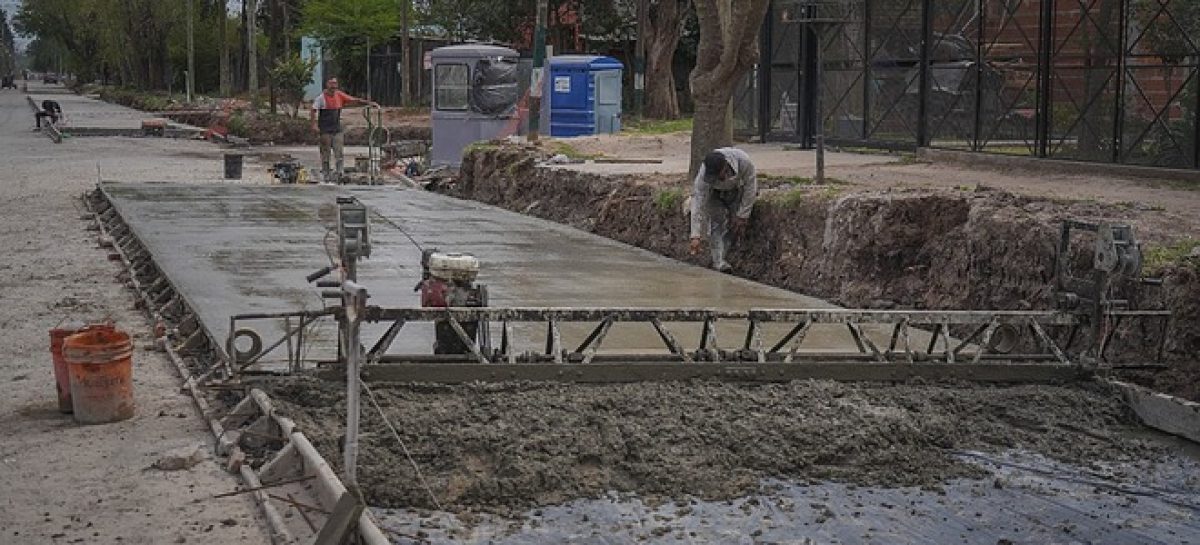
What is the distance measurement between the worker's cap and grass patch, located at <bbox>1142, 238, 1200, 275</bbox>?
14.0 ft

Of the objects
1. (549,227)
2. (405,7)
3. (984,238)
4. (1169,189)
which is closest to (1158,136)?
(1169,189)

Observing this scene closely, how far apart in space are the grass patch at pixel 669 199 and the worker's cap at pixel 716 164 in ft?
8.58

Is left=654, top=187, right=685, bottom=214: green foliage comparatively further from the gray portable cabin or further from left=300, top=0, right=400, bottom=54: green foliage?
left=300, top=0, right=400, bottom=54: green foliage

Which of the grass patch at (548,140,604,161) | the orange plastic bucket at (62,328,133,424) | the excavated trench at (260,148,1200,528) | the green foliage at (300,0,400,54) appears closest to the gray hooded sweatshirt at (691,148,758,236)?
the excavated trench at (260,148,1200,528)

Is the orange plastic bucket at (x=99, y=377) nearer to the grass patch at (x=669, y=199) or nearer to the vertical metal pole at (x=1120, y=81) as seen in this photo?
the grass patch at (x=669, y=199)

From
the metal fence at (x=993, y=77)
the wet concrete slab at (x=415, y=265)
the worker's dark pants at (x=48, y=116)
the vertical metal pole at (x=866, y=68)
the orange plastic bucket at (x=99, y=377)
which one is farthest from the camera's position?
the worker's dark pants at (x=48, y=116)

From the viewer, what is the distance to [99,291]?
13.6 metres

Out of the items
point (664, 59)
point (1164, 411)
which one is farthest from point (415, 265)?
point (664, 59)

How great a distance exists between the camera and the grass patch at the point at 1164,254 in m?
10.4

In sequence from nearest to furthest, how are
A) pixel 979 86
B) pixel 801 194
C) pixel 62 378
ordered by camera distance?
1. pixel 62 378
2. pixel 801 194
3. pixel 979 86

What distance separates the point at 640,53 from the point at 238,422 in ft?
A: 114

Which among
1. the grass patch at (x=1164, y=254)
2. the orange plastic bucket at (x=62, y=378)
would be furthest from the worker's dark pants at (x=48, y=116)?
the grass patch at (x=1164, y=254)

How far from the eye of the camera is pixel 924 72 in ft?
69.4

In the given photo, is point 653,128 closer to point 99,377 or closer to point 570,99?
point 570,99
